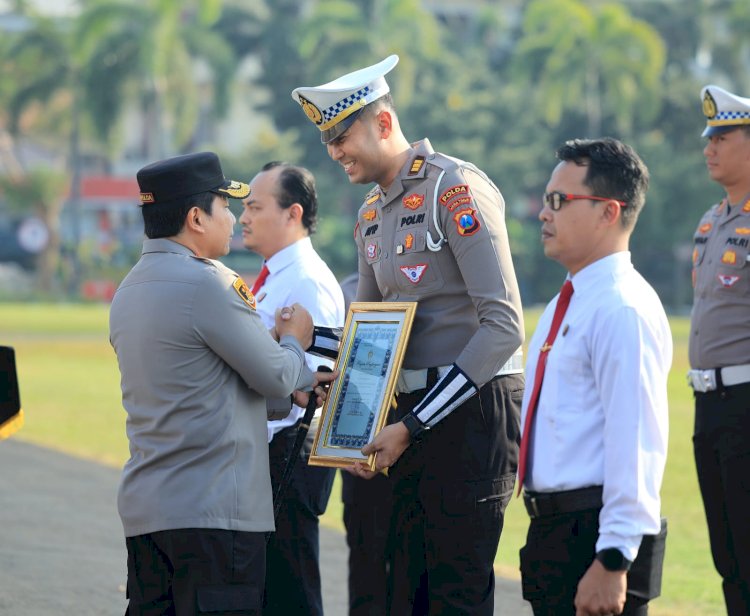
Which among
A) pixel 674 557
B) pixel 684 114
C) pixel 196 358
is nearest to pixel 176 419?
pixel 196 358

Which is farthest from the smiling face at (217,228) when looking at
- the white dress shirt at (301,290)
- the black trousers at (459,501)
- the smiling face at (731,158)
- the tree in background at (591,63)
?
the tree in background at (591,63)

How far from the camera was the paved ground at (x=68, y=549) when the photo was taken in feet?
22.8

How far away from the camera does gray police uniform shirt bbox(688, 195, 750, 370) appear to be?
5.52 m

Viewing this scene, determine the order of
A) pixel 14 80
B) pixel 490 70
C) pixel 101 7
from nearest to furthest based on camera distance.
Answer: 1. pixel 101 7
2. pixel 14 80
3. pixel 490 70

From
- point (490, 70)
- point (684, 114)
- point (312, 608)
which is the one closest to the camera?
point (312, 608)

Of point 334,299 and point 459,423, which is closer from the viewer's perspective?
point 459,423

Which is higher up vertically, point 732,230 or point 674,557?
point 732,230

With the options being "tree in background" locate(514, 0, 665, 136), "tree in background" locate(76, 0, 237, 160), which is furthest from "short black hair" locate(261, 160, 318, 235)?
"tree in background" locate(514, 0, 665, 136)

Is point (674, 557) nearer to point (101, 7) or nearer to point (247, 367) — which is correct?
point (247, 367)

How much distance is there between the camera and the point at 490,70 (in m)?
73.8

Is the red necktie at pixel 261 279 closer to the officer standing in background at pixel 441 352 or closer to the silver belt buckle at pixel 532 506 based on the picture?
the officer standing in background at pixel 441 352

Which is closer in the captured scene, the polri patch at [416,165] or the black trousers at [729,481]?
the polri patch at [416,165]

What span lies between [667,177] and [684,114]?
519 centimetres

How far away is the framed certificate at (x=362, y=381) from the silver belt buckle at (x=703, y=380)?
5.48ft
